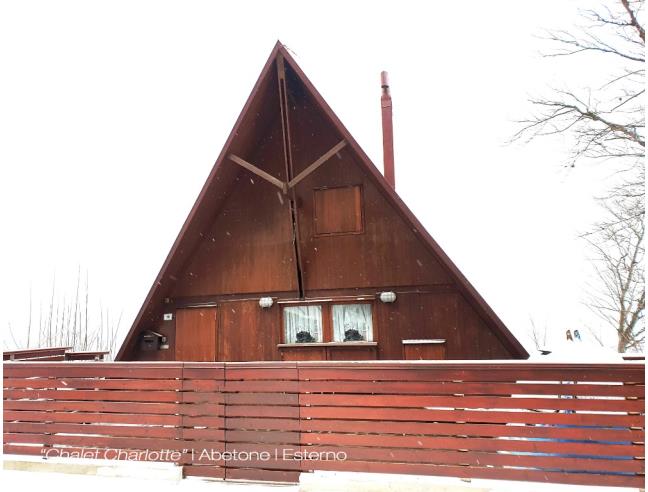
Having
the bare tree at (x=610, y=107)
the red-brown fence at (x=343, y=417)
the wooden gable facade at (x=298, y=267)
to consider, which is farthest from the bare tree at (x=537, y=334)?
the red-brown fence at (x=343, y=417)

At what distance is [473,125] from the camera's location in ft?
182

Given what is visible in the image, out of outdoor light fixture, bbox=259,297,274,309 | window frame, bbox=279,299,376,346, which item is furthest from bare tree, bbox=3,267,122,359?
window frame, bbox=279,299,376,346

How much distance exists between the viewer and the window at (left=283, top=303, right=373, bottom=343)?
25.7 ft

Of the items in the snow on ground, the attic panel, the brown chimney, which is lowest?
the snow on ground

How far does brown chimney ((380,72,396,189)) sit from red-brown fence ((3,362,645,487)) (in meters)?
5.65

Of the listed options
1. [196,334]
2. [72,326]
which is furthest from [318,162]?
[72,326]

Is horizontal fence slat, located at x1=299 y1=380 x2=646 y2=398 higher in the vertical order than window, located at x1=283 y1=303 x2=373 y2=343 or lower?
lower

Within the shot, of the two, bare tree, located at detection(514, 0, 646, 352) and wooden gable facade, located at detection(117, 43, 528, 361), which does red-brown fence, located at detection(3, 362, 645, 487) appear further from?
bare tree, located at detection(514, 0, 646, 352)

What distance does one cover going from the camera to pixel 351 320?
26.0 ft

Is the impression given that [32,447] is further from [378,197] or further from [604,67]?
[604,67]

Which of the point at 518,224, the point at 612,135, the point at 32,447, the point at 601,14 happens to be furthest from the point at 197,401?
the point at 518,224

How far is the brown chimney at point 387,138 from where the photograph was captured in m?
9.72

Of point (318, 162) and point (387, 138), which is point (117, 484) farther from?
→ point (387, 138)

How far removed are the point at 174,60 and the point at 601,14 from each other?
104408 mm
